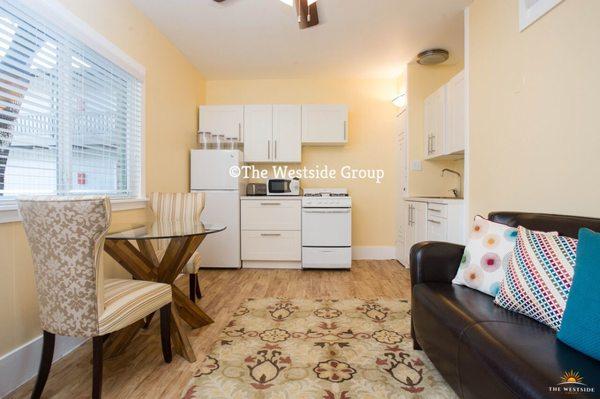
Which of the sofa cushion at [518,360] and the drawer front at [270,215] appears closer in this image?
the sofa cushion at [518,360]

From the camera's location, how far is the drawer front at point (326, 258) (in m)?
3.54

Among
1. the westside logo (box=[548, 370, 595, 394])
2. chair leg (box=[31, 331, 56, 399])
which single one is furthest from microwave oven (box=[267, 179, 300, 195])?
the westside logo (box=[548, 370, 595, 394])

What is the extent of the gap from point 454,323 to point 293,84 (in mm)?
3778

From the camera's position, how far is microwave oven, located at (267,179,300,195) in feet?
12.5

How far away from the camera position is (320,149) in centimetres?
416

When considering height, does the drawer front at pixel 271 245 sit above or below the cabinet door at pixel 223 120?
below

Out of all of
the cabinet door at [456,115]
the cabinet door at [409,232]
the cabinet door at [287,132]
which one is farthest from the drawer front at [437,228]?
the cabinet door at [287,132]

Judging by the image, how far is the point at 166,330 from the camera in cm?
160

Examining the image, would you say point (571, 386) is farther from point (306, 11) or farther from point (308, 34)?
point (308, 34)

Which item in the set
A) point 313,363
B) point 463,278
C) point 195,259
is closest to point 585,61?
point 463,278

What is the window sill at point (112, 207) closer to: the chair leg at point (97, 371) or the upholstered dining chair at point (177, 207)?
the upholstered dining chair at point (177, 207)

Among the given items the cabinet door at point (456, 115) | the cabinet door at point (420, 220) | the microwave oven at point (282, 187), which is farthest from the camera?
the microwave oven at point (282, 187)

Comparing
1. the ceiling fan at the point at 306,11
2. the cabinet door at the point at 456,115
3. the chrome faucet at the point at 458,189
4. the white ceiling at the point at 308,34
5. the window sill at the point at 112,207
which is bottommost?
the window sill at the point at 112,207

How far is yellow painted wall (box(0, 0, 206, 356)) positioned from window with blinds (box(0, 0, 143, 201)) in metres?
0.23
